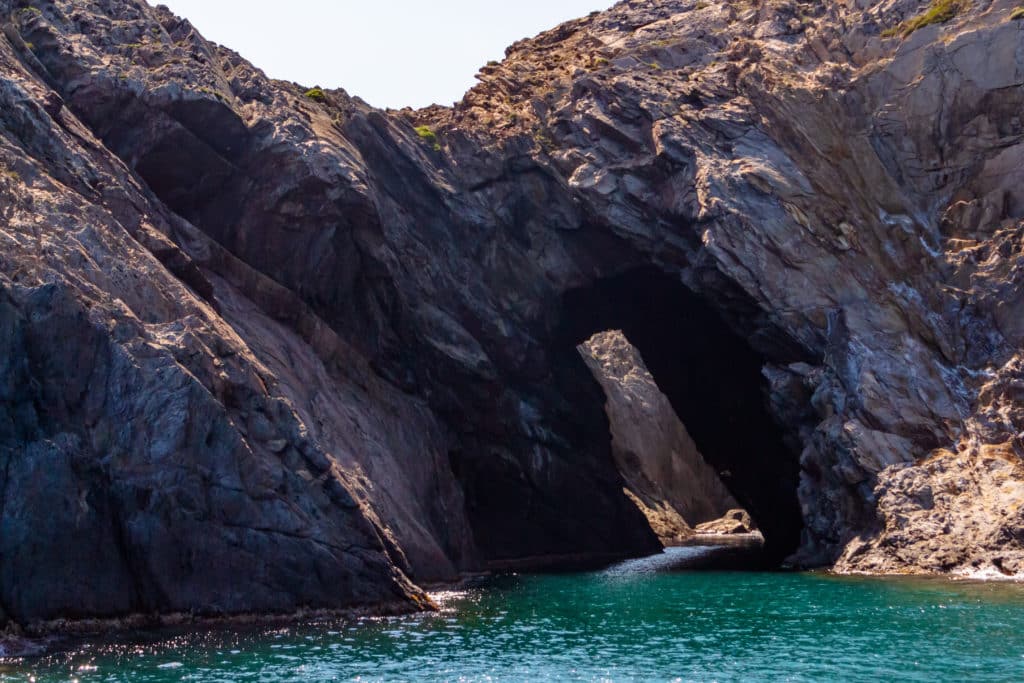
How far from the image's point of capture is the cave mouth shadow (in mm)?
73062

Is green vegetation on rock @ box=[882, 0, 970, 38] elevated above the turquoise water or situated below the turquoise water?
above

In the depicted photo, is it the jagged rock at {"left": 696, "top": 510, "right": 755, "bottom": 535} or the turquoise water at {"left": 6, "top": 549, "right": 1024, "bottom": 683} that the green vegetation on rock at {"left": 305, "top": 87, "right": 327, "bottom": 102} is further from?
the jagged rock at {"left": 696, "top": 510, "right": 755, "bottom": 535}

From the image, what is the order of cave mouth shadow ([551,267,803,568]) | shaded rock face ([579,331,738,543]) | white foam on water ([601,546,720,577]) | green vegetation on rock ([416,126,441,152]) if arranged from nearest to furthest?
white foam on water ([601,546,720,577]) < cave mouth shadow ([551,267,803,568]) < green vegetation on rock ([416,126,441,152]) < shaded rock face ([579,331,738,543])

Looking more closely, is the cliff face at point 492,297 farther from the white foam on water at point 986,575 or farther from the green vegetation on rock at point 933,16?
the green vegetation on rock at point 933,16

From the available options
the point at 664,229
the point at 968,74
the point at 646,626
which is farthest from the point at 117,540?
the point at 968,74

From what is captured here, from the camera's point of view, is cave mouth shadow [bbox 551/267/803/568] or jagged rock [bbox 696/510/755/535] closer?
cave mouth shadow [bbox 551/267/803/568]

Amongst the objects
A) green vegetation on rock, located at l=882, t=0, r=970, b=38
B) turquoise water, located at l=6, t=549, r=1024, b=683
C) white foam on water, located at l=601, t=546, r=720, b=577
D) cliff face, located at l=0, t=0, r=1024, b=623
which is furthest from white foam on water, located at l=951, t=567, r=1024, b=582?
green vegetation on rock, located at l=882, t=0, r=970, b=38

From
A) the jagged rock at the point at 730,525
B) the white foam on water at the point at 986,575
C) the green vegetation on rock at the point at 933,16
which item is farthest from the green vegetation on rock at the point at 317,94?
the jagged rock at the point at 730,525

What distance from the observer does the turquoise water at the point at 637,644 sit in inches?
1145

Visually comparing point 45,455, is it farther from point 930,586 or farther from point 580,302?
point 580,302

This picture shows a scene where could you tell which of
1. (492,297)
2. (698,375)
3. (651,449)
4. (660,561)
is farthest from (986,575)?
(651,449)

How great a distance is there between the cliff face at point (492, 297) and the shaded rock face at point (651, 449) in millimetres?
27573

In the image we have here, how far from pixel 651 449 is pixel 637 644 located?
8680cm

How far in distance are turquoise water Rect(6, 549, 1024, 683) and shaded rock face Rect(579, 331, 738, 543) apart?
2507 inches
